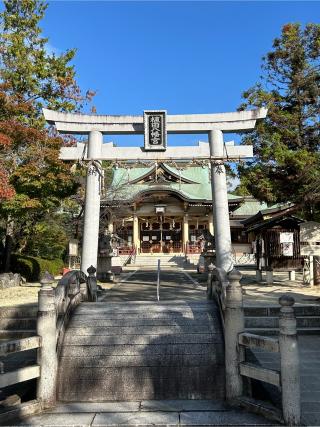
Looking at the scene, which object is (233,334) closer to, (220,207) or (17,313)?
(17,313)

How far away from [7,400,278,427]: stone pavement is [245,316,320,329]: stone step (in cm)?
403

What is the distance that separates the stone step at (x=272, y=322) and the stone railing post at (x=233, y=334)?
3.87 meters

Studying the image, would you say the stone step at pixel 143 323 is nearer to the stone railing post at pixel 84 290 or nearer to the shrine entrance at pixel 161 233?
the stone railing post at pixel 84 290

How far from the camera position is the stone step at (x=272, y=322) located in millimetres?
8852

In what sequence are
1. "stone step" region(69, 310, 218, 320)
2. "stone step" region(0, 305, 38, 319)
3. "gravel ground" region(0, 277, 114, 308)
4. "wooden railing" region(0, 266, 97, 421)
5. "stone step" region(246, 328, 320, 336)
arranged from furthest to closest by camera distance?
"gravel ground" region(0, 277, 114, 308), "stone step" region(0, 305, 38, 319), "stone step" region(246, 328, 320, 336), "stone step" region(69, 310, 218, 320), "wooden railing" region(0, 266, 97, 421)

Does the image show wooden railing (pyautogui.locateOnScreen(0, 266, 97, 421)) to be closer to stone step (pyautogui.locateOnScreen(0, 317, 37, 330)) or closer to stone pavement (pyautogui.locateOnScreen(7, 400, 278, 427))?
stone pavement (pyautogui.locateOnScreen(7, 400, 278, 427))

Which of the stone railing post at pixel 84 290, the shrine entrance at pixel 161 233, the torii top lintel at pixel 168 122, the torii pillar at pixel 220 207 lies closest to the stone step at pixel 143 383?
the stone railing post at pixel 84 290

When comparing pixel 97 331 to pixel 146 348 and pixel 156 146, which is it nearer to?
pixel 146 348

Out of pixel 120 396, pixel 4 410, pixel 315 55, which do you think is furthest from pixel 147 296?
pixel 315 55

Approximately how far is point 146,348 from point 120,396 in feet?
2.48

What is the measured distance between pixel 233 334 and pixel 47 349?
239 cm

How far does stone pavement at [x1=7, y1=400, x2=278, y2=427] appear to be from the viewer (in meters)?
4.46

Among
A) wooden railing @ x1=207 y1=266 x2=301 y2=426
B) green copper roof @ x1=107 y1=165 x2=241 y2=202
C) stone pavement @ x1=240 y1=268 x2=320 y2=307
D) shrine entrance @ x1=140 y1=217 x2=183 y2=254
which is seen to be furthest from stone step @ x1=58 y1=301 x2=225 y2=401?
shrine entrance @ x1=140 y1=217 x2=183 y2=254

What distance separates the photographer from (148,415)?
4.69 m
